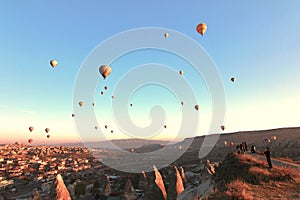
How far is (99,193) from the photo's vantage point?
36.7 metres

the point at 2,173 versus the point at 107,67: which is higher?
the point at 107,67

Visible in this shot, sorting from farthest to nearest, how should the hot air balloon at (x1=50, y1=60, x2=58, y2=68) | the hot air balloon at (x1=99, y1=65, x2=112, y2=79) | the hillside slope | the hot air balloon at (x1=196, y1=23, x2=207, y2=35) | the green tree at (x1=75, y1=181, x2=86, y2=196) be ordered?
the green tree at (x1=75, y1=181, x2=86, y2=196) → the hot air balloon at (x1=50, y1=60, x2=58, y2=68) → the hot air balloon at (x1=99, y1=65, x2=112, y2=79) → the hot air balloon at (x1=196, y1=23, x2=207, y2=35) → the hillside slope

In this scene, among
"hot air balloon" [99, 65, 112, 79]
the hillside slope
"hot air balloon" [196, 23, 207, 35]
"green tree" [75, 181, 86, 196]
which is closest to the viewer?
the hillside slope

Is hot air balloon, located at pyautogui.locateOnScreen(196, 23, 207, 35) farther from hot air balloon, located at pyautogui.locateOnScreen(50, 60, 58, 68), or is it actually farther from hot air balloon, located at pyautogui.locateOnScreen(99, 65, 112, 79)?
hot air balloon, located at pyautogui.locateOnScreen(50, 60, 58, 68)

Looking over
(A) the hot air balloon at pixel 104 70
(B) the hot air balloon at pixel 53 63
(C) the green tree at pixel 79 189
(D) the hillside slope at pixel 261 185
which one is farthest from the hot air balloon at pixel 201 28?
(C) the green tree at pixel 79 189

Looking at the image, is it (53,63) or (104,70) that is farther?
(53,63)

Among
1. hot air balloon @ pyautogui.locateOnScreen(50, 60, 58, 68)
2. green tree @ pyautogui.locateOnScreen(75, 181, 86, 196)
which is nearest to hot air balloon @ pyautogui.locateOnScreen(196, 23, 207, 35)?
hot air balloon @ pyautogui.locateOnScreen(50, 60, 58, 68)

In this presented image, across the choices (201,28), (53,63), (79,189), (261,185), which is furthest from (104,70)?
(261,185)

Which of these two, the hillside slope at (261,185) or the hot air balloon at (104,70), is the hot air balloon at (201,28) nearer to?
the hot air balloon at (104,70)

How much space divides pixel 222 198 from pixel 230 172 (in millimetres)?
8135

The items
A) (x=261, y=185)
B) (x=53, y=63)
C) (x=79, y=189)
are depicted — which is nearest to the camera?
(x=261, y=185)

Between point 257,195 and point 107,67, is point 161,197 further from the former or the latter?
point 107,67

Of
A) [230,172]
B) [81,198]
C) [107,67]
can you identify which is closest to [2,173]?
[81,198]

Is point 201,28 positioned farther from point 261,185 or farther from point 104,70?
point 261,185
